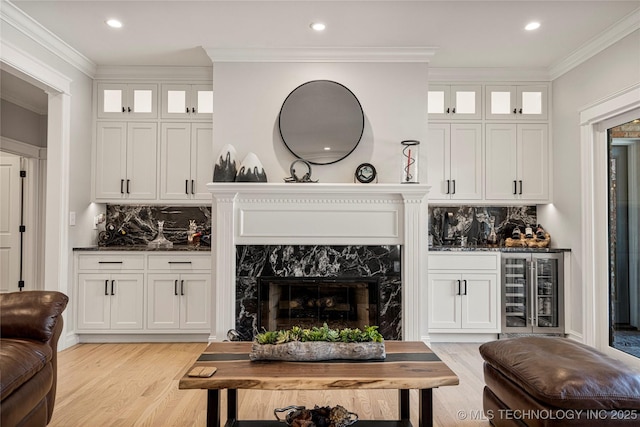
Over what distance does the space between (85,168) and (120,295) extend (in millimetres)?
1393

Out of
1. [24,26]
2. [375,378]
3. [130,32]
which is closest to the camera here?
[375,378]

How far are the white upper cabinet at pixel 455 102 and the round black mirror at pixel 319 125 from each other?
1066 millimetres

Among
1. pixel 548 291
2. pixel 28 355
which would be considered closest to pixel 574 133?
pixel 548 291

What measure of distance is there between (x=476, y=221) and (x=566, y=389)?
11.0ft

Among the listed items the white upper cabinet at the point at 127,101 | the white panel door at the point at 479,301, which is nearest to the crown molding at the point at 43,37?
the white upper cabinet at the point at 127,101

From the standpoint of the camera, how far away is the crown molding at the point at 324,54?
3967mm

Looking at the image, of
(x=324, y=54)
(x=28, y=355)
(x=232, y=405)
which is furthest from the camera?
(x=324, y=54)

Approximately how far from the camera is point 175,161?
4.49m

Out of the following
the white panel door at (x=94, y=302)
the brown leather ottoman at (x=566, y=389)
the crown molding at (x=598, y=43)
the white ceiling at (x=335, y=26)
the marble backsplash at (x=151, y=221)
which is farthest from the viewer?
the marble backsplash at (x=151, y=221)

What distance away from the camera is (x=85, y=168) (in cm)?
439

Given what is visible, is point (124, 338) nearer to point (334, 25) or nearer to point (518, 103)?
point (334, 25)

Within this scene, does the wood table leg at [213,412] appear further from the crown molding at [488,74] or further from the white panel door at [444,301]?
the crown molding at [488,74]

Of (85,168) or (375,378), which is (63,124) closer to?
(85,168)

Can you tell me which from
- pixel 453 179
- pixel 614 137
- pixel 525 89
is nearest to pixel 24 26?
pixel 453 179
